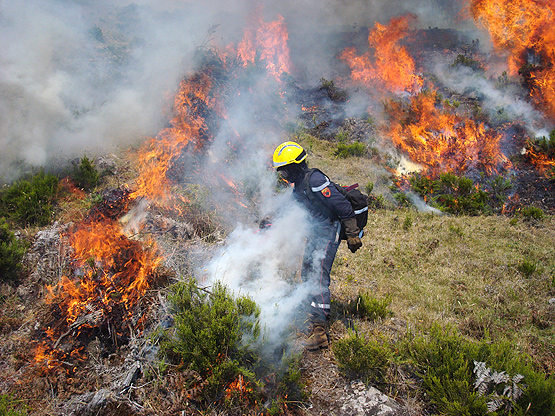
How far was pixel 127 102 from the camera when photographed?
902cm

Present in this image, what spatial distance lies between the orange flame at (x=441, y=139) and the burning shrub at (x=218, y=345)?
7.97 meters

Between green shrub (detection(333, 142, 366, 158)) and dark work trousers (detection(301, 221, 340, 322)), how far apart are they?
6.76 metres

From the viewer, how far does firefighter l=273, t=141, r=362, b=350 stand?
337cm

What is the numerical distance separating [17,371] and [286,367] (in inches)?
101

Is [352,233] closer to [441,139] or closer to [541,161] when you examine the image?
[441,139]

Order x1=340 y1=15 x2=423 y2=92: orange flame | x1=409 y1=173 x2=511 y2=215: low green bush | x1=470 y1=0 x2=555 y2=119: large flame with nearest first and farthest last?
x1=409 y1=173 x2=511 y2=215: low green bush < x1=470 y1=0 x2=555 y2=119: large flame < x1=340 y1=15 x2=423 y2=92: orange flame

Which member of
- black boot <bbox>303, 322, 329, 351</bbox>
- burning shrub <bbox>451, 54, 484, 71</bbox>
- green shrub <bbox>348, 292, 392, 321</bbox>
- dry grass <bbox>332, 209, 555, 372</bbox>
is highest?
burning shrub <bbox>451, 54, 484, 71</bbox>

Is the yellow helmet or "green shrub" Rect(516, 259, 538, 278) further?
"green shrub" Rect(516, 259, 538, 278)

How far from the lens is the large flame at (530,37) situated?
437 inches

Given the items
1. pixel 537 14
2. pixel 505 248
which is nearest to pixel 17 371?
pixel 505 248

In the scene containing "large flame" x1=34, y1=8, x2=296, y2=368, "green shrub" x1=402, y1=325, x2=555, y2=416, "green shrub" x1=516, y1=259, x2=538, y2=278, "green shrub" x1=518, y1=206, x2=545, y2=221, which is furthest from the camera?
"green shrub" x1=518, y1=206, x2=545, y2=221

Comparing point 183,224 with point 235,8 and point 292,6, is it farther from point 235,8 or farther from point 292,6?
point 292,6

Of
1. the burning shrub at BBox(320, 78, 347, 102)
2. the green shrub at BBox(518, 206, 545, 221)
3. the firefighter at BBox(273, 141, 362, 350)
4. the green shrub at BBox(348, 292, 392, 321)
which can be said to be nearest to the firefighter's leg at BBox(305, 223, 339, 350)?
the firefighter at BBox(273, 141, 362, 350)

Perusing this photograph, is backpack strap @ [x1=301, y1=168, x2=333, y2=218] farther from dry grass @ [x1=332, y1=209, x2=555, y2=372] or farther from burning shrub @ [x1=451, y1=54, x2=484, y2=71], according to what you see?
burning shrub @ [x1=451, y1=54, x2=484, y2=71]
